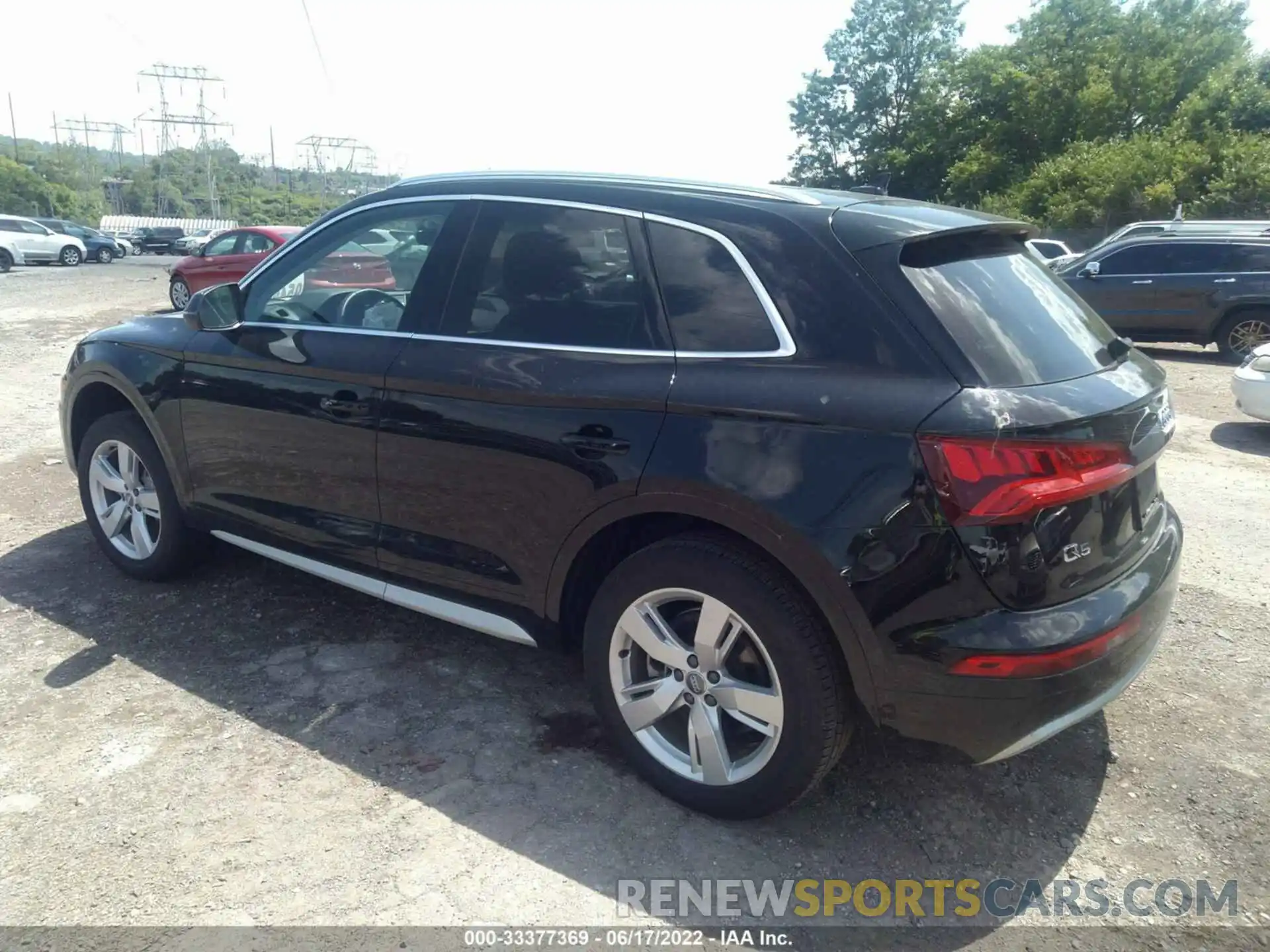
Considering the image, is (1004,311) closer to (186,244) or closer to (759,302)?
(759,302)

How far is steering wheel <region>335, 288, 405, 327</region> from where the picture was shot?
Answer: 145 inches

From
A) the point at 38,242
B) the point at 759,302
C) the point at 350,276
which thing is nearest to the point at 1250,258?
the point at 759,302

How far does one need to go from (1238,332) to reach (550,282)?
12.8 m

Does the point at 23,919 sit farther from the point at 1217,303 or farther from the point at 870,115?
the point at 870,115

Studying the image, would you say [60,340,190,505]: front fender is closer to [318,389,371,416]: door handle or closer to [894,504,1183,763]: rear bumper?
[318,389,371,416]: door handle

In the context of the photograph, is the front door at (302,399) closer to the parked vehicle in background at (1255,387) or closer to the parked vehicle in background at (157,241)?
the parked vehicle in background at (1255,387)

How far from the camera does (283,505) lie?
392 centimetres

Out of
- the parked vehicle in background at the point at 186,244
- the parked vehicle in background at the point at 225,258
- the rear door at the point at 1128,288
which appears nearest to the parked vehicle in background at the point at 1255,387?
the rear door at the point at 1128,288

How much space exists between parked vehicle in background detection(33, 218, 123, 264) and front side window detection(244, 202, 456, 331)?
131 feet

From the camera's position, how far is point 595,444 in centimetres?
296

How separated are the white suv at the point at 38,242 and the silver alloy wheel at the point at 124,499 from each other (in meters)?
35.1

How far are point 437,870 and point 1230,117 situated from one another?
3733cm

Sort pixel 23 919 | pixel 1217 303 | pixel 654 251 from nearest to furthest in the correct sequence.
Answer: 1. pixel 23 919
2. pixel 654 251
3. pixel 1217 303

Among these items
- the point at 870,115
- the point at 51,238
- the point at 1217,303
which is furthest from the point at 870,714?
the point at 870,115
